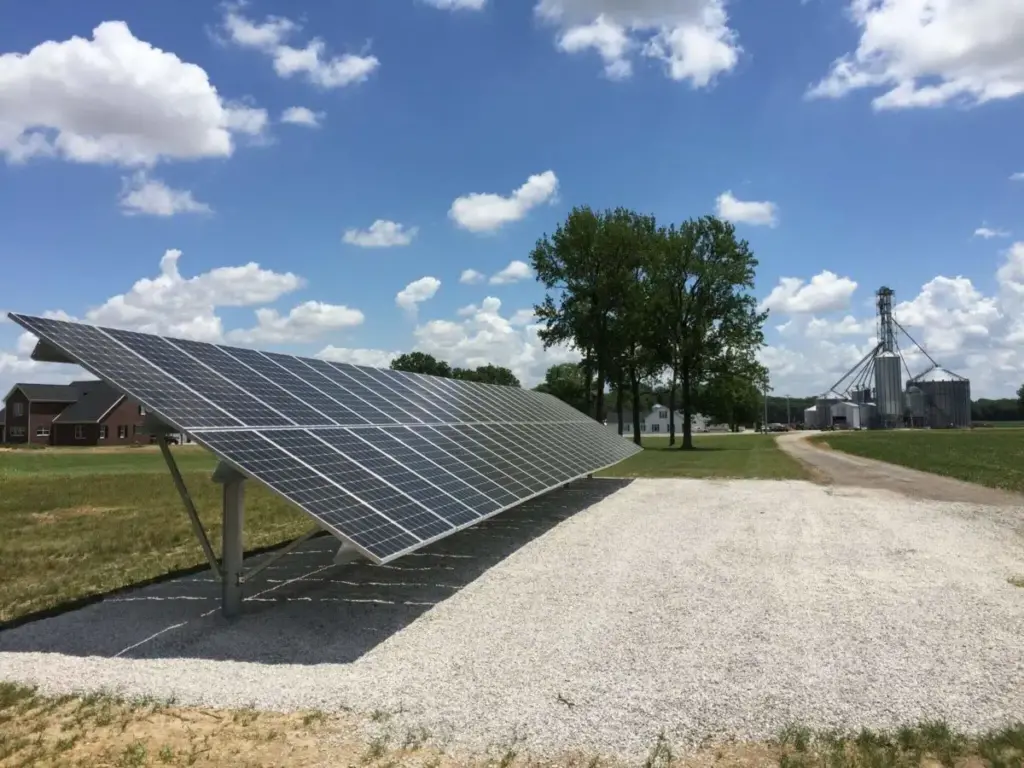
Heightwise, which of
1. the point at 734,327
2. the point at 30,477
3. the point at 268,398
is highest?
the point at 734,327

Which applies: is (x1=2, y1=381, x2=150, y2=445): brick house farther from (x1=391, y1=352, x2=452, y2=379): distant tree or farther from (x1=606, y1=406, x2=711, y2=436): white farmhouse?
(x1=606, y1=406, x2=711, y2=436): white farmhouse

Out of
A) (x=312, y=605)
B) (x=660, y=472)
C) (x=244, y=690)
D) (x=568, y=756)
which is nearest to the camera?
(x=568, y=756)

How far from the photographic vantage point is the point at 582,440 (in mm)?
26000

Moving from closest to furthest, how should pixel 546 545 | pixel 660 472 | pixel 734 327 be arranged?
pixel 546 545
pixel 660 472
pixel 734 327

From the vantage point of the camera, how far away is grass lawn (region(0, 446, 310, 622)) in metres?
12.3

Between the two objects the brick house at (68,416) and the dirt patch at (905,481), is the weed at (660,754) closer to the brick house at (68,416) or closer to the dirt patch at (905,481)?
the dirt patch at (905,481)

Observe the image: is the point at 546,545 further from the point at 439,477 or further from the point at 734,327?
the point at 734,327

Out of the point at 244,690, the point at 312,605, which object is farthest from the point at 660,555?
the point at 244,690

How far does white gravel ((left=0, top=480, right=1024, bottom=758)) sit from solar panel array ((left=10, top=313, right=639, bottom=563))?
1.39 metres

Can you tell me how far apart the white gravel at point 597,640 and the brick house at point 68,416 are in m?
77.0

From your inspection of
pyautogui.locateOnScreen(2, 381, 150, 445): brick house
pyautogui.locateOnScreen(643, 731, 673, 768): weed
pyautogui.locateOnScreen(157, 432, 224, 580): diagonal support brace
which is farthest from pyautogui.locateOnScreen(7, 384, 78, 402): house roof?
pyautogui.locateOnScreen(643, 731, 673, 768): weed

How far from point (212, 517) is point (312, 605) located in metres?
11.0

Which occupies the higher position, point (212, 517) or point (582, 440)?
point (582, 440)

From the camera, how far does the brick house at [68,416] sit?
79.9 m
